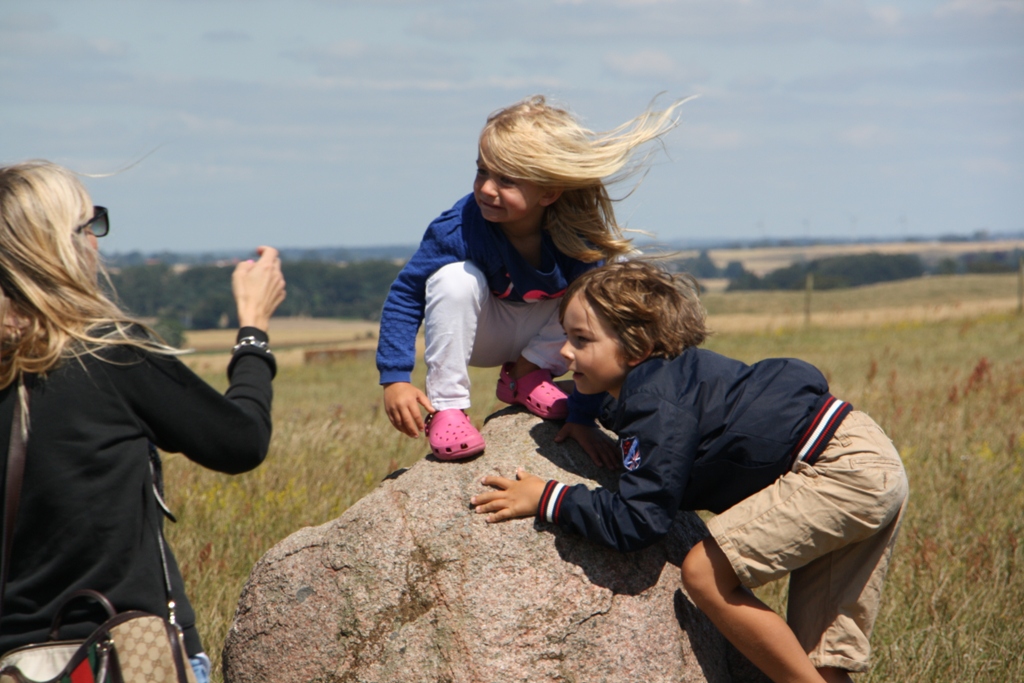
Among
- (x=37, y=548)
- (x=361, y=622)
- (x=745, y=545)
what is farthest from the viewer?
(x=361, y=622)

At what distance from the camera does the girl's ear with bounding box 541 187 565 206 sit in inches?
144

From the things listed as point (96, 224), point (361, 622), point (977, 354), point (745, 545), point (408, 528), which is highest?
point (96, 224)

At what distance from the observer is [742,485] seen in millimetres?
3025

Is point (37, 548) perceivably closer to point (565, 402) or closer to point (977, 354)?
point (565, 402)

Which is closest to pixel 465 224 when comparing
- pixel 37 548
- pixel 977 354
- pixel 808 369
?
pixel 808 369

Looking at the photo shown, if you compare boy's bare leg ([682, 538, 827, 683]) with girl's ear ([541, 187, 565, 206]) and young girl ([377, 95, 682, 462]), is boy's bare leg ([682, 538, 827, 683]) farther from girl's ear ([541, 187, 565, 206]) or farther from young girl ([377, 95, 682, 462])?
girl's ear ([541, 187, 565, 206])

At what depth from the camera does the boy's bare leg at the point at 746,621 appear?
2912mm

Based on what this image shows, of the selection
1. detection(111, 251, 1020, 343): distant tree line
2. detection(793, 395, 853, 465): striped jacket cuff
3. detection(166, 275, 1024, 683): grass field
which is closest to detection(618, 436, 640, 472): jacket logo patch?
detection(793, 395, 853, 465): striped jacket cuff

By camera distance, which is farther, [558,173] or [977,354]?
[977,354]

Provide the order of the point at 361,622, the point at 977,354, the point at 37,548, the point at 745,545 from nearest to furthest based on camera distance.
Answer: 1. the point at 37,548
2. the point at 745,545
3. the point at 361,622
4. the point at 977,354

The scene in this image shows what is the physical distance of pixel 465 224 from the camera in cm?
371

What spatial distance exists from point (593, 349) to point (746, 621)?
38.4 inches

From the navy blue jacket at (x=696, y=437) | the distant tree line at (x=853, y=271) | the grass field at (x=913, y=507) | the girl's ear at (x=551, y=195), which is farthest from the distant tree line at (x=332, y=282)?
the grass field at (x=913, y=507)

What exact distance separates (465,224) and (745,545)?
1628 millimetres
